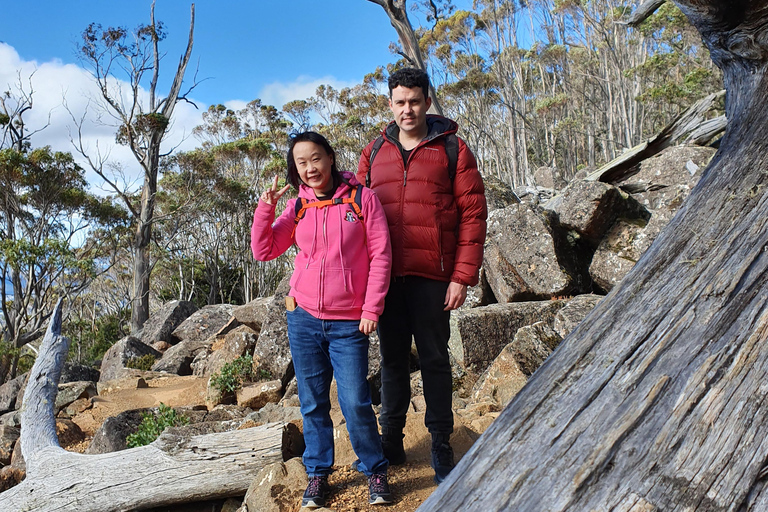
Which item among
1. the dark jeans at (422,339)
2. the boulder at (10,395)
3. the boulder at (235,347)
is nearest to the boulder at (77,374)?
the boulder at (10,395)

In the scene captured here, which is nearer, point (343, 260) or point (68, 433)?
point (343, 260)

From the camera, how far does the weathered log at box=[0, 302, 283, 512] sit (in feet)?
11.3

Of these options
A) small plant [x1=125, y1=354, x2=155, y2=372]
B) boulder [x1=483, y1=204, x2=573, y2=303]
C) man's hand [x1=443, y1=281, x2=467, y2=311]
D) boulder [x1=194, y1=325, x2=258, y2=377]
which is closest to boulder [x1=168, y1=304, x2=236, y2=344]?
small plant [x1=125, y1=354, x2=155, y2=372]

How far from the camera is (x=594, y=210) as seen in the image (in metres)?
6.46

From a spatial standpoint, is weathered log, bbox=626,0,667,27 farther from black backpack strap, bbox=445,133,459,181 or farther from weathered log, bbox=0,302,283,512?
weathered log, bbox=0,302,283,512

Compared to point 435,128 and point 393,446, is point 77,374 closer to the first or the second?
point 393,446

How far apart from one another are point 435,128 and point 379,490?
175 centimetres

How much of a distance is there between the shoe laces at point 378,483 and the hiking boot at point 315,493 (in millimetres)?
231

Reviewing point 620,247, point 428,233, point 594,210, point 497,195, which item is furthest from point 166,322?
point 428,233

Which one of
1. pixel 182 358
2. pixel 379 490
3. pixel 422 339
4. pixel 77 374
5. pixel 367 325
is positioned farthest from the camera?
pixel 77 374

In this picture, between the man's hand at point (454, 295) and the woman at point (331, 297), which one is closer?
the woman at point (331, 297)

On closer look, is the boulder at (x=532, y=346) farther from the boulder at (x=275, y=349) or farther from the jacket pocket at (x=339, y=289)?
the boulder at (x=275, y=349)

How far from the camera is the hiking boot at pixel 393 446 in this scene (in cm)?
301

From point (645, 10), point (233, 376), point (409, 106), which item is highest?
point (645, 10)
